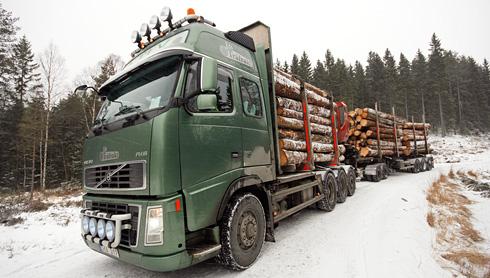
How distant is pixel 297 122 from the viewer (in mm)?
5879

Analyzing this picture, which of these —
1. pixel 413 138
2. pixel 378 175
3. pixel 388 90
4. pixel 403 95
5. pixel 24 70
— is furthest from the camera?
pixel 403 95

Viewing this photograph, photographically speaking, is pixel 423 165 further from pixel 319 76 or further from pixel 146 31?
pixel 319 76

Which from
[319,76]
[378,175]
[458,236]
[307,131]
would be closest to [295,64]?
[319,76]

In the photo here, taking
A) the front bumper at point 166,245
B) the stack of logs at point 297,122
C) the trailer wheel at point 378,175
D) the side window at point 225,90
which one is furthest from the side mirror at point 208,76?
the trailer wheel at point 378,175

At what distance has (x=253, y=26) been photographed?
5094mm

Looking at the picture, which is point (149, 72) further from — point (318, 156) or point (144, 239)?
point (318, 156)

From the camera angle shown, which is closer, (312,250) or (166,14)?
(166,14)

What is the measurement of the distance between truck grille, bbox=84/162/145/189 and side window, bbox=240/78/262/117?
185cm

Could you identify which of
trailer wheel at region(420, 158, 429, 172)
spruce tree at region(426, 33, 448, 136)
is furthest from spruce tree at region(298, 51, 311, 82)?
trailer wheel at region(420, 158, 429, 172)

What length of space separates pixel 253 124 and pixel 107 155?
7.13ft

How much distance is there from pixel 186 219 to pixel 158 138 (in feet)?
3.27

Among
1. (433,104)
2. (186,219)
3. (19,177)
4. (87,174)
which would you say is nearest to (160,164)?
(186,219)

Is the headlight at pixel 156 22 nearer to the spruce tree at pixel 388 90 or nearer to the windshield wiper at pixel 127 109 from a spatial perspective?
the windshield wiper at pixel 127 109

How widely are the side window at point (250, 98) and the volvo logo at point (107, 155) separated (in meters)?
1.94
